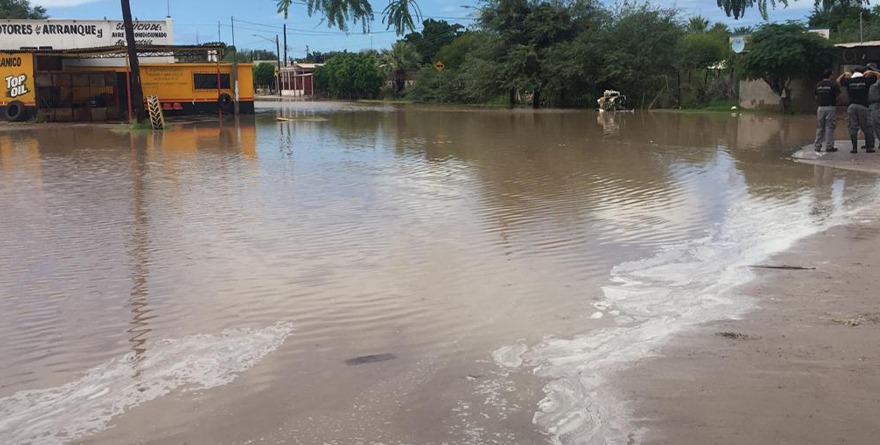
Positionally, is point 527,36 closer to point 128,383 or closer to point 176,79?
point 176,79

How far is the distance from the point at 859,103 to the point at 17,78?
29496 mm

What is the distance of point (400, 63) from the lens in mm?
78312

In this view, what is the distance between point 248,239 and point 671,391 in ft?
18.0

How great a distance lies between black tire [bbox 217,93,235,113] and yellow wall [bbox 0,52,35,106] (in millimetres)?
7363

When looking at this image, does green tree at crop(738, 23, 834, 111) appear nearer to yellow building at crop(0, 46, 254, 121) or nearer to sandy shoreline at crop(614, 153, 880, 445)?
yellow building at crop(0, 46, 254, 121)

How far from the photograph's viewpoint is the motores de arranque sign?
41562 mm

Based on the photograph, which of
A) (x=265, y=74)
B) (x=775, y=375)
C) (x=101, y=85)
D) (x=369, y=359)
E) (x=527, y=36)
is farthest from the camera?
(x=265, y=74)

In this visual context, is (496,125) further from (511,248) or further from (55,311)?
(55,311)

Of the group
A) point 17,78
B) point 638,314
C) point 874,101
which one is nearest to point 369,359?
point 638,314

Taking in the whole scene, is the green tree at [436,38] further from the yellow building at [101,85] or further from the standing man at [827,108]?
the standing man at [827,108]

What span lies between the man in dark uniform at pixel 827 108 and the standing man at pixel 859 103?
0.85 feet

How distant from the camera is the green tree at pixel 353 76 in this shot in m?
75.6

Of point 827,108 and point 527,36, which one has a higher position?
point 527,36

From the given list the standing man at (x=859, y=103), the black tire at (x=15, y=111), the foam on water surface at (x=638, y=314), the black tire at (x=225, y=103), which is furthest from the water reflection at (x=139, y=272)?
the black tire at (x=225, y=103)
